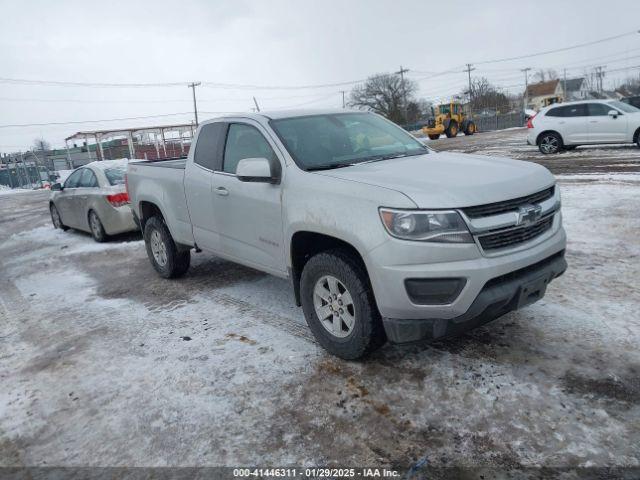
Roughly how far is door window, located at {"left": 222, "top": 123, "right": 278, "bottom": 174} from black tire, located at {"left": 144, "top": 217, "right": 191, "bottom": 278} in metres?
1.60

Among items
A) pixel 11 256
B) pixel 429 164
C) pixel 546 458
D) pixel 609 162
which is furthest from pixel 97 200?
pixel 609 162

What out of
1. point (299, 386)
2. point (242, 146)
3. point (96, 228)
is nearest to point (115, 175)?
point (96, 228)

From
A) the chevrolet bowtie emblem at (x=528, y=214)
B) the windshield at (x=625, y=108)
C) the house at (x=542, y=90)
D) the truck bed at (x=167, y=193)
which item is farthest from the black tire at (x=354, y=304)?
the house at (x=542, y=90)

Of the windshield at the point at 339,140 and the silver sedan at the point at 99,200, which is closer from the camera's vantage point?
the windshield at the point at 339,140

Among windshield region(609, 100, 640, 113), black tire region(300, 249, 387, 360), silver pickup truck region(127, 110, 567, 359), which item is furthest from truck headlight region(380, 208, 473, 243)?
windshield region(609, 100, 640, 113)

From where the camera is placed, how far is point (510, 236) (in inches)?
121

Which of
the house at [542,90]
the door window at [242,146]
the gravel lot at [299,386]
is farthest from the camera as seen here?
the house at [542,90]

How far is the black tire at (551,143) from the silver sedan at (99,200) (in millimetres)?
13097

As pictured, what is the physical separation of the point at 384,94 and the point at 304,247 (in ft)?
241

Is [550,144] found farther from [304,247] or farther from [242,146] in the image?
[304,247]

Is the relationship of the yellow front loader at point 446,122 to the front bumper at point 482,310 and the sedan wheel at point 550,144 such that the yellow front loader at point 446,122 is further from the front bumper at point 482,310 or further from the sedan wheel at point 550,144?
the front bumper at point 482,310

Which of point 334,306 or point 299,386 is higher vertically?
point 334,306

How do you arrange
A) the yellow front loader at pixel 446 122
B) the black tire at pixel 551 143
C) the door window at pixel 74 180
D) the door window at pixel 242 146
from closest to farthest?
the door window at pixel 242 146, the door window at pixel 74 180, the black tire at pixel 551 143, the yellow front loader at pixel 446 122

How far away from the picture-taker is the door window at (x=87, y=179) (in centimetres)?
911
